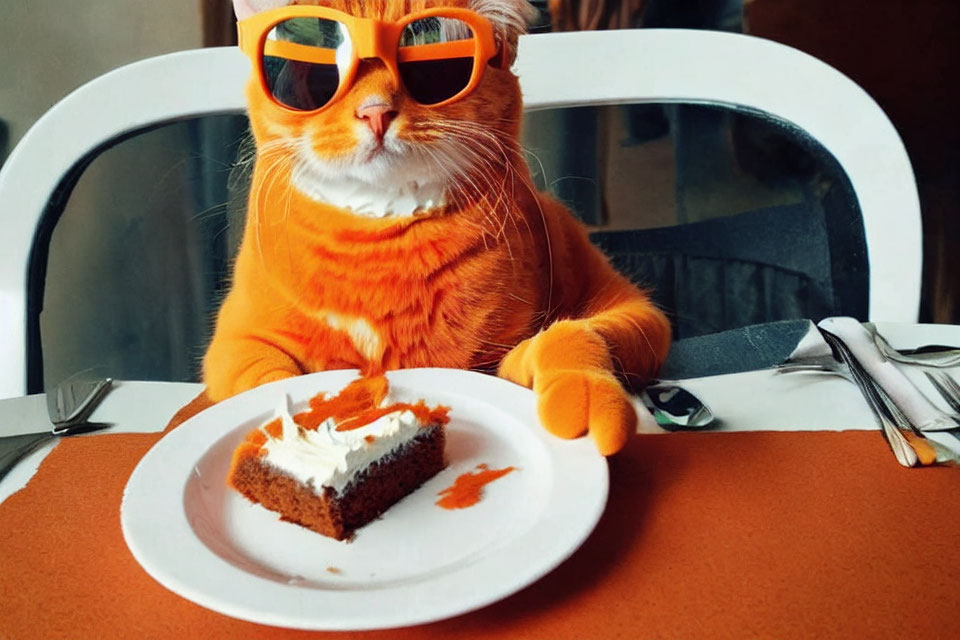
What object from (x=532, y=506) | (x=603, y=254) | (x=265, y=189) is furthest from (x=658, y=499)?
(x=265, y=189)

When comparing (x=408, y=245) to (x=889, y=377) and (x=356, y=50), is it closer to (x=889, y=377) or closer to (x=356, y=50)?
(x=356, y=50)

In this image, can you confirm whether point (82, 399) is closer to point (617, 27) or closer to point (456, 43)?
point (456, 43)

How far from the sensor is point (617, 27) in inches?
27.0

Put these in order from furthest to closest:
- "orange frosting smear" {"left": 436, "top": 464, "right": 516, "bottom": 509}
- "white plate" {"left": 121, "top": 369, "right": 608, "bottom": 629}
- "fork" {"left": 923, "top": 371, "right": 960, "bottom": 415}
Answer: "fork" {"left": 923, "top": 371, "right": 960, "bottom": 415} → "orange frosting smear" {"left": 436, "top": 464, "right": 516, "bottom": 509} → "white plate" {"left": 121, "top": 369, "right": 608, "bottom": 629}

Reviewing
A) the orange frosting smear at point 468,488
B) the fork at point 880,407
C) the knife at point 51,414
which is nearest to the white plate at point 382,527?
the orange frosting smear at point 468,488

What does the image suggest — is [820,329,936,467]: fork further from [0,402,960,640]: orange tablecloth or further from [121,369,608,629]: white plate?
[121,369,608,629]: white plate

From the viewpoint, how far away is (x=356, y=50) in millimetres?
521

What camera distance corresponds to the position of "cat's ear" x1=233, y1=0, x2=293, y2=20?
549 millimetres

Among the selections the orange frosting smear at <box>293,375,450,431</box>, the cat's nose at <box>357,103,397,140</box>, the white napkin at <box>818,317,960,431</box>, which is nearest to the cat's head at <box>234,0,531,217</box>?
the cat's nose at <box>357,103,397,140</box>

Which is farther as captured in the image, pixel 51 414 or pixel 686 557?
pixel 51 414

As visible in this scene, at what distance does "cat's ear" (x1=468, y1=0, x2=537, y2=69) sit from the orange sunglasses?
2 centimetres

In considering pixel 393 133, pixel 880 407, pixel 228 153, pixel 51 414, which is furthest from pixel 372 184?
pixel 880 407

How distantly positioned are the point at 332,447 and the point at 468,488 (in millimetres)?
96

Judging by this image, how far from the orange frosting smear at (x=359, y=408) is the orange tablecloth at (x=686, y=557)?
14 cm
